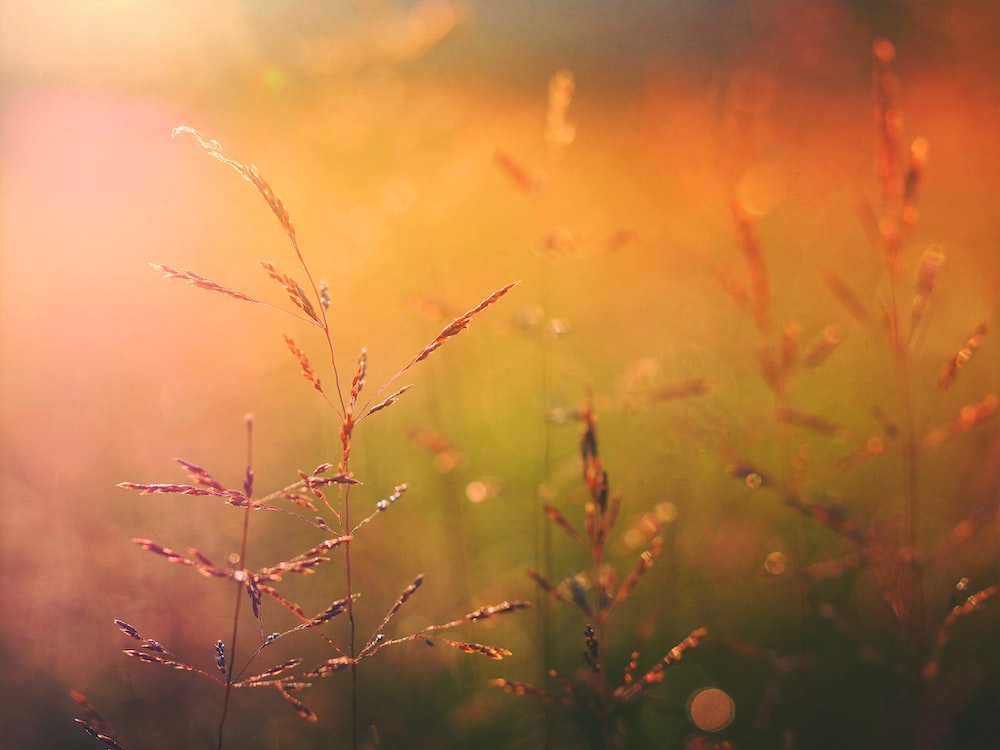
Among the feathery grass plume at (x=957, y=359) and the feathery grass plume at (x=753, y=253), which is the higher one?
the feathery grass plume at (x=753, y=253)

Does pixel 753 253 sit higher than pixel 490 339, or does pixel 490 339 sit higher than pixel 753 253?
pixel 490 339

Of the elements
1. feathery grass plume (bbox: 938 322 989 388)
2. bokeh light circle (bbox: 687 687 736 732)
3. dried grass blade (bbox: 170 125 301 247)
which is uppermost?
dried grass blade (bbox: 170 125 301 247)

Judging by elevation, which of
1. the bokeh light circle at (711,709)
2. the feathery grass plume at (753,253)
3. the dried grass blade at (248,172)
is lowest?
the bokeh light circle at (711,709)

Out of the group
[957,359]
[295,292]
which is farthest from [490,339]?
[295,292]

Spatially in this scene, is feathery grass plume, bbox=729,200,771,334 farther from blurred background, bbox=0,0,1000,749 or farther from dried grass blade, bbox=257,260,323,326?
dried grass blade, bbox=257,260,323,326

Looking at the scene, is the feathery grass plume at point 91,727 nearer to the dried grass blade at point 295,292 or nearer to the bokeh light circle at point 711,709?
the dried grass blade at point 295,292

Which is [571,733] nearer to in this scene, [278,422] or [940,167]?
[278,422]

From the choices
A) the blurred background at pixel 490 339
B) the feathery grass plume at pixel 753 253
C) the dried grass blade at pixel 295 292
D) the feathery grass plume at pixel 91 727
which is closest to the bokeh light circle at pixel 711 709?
the blurred background at pixel 490 339

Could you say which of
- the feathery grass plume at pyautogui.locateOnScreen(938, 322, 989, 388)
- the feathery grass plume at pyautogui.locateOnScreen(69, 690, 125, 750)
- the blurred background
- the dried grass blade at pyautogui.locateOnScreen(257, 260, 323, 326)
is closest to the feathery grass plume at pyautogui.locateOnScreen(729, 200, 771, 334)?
the blurred background

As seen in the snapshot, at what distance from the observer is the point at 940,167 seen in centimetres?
268

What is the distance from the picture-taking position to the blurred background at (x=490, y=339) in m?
1.56

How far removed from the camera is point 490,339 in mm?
2711

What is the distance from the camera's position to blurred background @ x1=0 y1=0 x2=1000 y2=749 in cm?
156

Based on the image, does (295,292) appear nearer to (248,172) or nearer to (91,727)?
(248,172)
